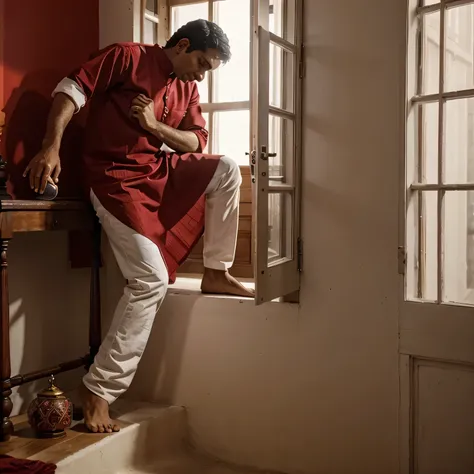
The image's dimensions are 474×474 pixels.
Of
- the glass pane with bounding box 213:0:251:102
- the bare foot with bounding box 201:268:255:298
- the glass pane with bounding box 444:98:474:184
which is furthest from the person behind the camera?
the glass pane with bounding box 213:0:251:102

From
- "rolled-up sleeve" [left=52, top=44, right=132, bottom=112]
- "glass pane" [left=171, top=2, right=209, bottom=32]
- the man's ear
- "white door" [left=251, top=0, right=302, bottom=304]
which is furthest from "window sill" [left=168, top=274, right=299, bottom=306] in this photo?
"glass pane" [left=171, top=2, right=209, bottom=32]

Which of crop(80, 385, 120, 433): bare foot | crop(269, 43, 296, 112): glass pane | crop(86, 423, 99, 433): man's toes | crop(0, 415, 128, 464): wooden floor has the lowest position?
crop(0, 415, 128, 464): wooden floor

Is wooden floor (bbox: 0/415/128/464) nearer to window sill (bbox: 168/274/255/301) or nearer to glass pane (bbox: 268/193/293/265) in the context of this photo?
window sill (bbox: 168/274/255/301)

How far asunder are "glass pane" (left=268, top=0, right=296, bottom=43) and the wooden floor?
175 cm

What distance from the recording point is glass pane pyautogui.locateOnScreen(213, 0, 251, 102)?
331cm

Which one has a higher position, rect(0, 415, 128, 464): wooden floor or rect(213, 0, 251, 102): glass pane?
rect(213, 0, 251, 102): glass pane

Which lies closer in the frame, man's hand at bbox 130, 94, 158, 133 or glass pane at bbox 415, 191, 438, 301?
glass pane at bbox 415, 191, 438, 301

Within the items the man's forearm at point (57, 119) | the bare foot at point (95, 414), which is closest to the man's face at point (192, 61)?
the man's forearm at point (57, 119)

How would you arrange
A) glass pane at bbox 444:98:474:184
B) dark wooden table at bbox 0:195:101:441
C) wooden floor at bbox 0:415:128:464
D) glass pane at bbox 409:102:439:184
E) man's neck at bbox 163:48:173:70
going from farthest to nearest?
glass pane at bbox 444:98:474:184 → man's neck at bbox 163:48:173:70 → glass pane at bbox 409:102:439:184 → dark wooden table at bbox 0:195:101:441 → wooden floor at bbox 0:415:128:464

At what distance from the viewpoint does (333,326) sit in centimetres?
253

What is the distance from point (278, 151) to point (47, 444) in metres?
1.42

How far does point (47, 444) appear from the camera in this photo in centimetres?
231

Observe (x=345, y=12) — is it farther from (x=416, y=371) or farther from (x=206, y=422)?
(x=206, y=422)

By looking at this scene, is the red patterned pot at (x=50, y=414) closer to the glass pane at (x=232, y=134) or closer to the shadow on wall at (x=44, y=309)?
the shadow on wall at (x=44, y=309)
